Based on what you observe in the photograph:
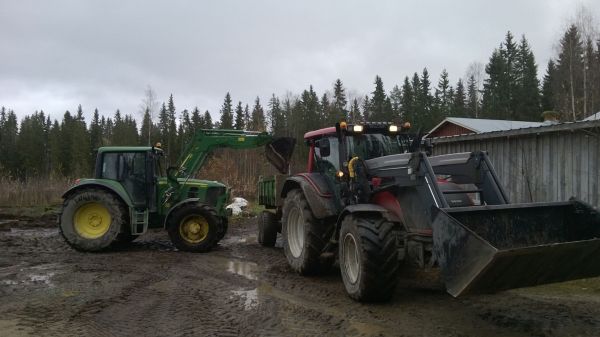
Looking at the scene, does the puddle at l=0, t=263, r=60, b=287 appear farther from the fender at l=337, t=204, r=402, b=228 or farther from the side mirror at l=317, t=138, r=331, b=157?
the fender at l=337, t=204, r=402, b=228

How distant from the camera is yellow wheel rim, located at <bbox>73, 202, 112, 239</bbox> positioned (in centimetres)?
1052

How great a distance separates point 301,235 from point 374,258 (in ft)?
8.90

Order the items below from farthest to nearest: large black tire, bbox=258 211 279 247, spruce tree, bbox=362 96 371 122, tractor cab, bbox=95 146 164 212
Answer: spruce tree, bbox=362 96 371 122, large black tire, bbox=258 211 279 247, tractor cab, bbox=95 146 164 212

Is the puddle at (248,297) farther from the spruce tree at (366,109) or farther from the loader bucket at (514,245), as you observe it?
the spruce tree at (366,109)

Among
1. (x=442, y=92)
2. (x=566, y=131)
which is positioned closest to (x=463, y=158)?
(x=566, y=131)

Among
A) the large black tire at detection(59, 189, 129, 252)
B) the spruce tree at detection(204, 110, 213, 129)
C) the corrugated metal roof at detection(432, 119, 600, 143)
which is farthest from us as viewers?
the spruce tree at detection(204, 110, 213, 129)

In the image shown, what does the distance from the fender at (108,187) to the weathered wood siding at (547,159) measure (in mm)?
7989

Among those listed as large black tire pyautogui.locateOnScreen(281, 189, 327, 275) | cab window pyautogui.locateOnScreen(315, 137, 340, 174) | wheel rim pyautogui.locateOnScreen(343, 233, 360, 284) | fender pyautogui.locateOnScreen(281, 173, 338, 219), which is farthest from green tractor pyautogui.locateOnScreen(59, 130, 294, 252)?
wheel rim pyautogui.locateOnScreen(343, 233, 360, 284)

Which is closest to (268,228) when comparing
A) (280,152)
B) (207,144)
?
(280,152)

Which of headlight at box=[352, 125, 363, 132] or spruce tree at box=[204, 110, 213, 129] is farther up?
spruce tree at box=[204, 110, 213, 129]

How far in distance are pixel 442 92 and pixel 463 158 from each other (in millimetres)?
61303

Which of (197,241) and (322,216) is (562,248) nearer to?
(322,216)

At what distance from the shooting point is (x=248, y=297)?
6.53 meters

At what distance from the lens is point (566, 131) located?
31.3 feet
